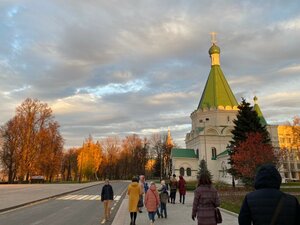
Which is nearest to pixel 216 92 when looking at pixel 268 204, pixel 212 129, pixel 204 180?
pixel 212 129

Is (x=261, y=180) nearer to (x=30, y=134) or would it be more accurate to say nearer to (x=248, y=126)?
(x=248, y=126)

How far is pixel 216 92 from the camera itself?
249 ft

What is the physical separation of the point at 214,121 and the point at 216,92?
6.78 meters

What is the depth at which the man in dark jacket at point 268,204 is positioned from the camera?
12.1ft

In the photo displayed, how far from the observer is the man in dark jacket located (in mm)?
3688

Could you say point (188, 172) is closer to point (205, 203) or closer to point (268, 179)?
point (205, 203)

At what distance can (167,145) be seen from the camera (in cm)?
9088

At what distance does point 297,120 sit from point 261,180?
51.5 metres

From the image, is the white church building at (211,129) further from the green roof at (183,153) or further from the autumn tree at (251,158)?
the autumn tree at (251,158)

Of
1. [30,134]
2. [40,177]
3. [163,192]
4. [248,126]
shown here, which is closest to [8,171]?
[40,177]

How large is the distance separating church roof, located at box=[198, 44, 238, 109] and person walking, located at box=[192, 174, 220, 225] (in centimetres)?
6871

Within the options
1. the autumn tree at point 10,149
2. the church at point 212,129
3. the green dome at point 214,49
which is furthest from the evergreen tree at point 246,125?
the green dome at point 214,49

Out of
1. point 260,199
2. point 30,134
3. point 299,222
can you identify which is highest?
point 30,134

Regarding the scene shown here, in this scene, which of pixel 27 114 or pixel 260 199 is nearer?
pixel 260 199
